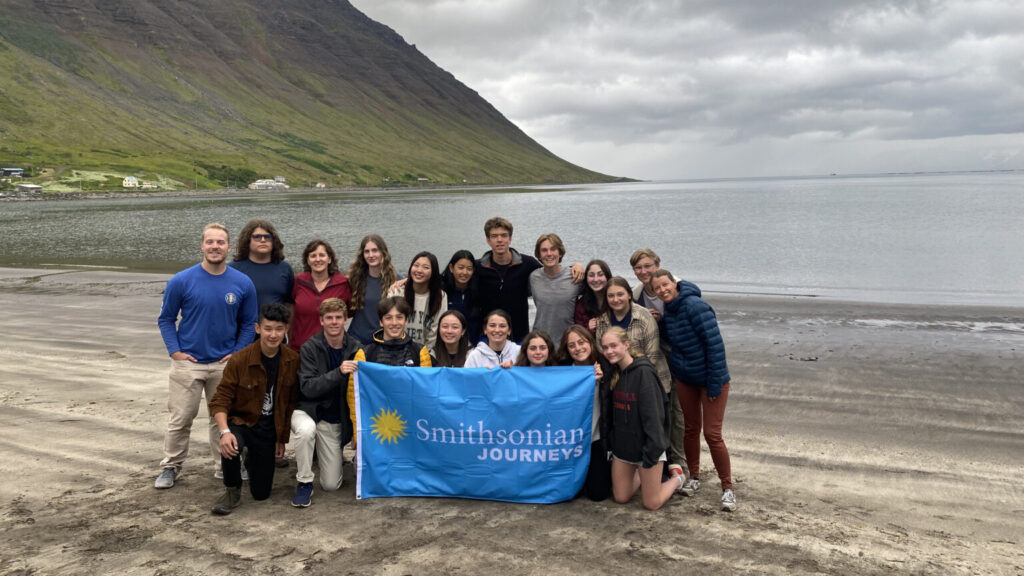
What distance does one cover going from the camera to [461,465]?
6102mm

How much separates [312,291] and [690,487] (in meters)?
4.38

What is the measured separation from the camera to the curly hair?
7059mm

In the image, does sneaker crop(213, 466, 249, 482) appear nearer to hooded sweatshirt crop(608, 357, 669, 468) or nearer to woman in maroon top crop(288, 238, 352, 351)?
woman in maroon top crop(288, 238, 352, 351)

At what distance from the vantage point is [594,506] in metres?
5.91

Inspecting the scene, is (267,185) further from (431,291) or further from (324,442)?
(324,442)

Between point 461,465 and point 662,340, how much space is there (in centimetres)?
231

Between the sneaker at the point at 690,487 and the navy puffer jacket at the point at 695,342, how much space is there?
0.97 m

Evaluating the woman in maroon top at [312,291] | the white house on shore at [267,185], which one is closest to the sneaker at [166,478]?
the woman in maroon top at [312,291]

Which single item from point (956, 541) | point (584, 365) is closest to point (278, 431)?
point (584, 365)

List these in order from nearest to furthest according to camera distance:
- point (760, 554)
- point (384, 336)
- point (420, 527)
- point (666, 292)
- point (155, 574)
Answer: point (155, 574), point (760, 554), point (420, 527), point (666, 292), point (384, 336)

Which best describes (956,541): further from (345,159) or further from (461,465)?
(345,159)

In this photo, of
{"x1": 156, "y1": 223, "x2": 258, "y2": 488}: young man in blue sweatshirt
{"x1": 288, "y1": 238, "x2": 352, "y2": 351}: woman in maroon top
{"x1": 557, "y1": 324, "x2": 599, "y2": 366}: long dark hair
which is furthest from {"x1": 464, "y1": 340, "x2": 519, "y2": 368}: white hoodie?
{"x1": 156, "y1": 223, "x2": 258, "y2": 488}: young man in blue sweatshirt

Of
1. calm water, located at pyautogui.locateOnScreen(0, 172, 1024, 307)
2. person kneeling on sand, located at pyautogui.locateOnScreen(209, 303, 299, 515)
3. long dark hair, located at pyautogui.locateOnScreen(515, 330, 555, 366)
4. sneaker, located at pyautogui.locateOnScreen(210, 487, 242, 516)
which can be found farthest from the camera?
calm water, located at pyautogui.locateOnScreen(0, 172, 1024, 307)

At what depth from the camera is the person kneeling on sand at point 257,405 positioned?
18.9 ft
